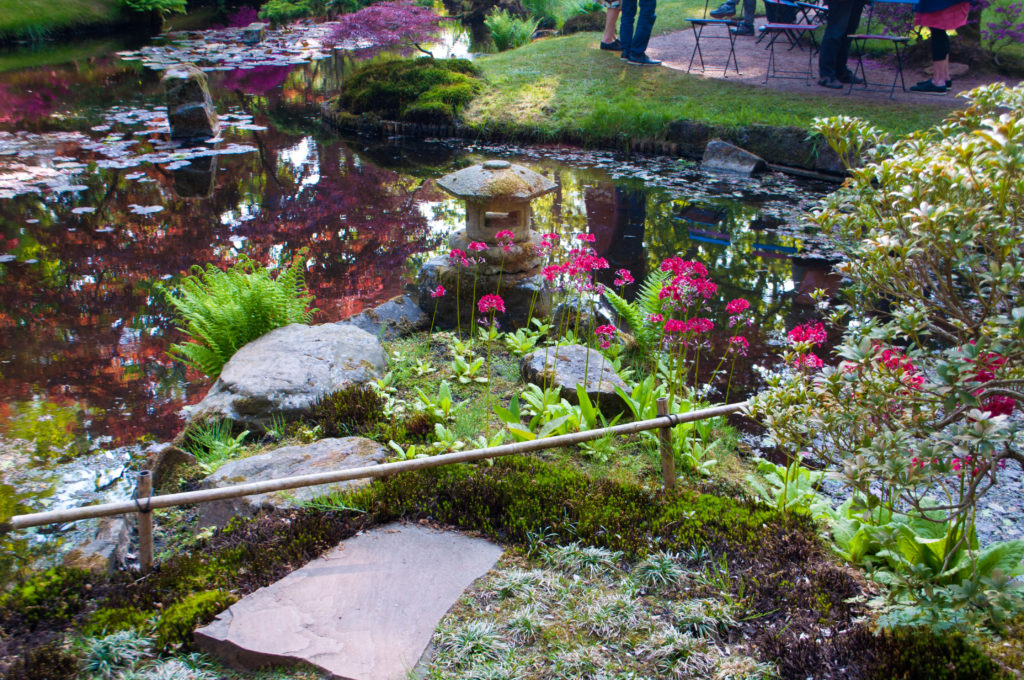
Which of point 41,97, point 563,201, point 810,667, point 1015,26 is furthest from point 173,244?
point 1015,26

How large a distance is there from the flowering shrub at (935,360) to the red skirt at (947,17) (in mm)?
10061

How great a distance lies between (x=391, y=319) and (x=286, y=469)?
8.71 ft

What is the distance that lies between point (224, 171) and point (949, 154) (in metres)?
10.5

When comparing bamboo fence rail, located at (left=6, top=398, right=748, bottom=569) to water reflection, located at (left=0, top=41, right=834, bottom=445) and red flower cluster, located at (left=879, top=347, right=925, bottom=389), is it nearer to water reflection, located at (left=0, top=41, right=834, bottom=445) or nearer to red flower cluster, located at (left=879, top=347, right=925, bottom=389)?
red flower cluster, located at (left=879, top=347, right=925, bottom=389)

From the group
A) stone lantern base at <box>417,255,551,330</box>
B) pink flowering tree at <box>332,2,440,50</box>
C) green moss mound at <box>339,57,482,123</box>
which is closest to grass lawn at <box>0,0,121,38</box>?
pink flowering tree at <box>332,2,440,50</box>

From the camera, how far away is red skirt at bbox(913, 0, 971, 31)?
1064 centimetres

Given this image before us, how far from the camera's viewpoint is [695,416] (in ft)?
12.3

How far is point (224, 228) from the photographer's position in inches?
338

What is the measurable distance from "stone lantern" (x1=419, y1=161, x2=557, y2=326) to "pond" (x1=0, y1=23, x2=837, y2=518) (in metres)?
1.01

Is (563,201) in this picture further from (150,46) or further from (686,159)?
(150,46)

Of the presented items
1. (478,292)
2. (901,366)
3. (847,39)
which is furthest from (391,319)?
(847,39)

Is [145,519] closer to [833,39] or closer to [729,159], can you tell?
[729,159]

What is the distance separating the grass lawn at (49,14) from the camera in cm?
2002

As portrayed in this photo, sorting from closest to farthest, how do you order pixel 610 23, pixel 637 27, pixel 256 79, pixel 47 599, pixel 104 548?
pixel 47 599 → pixel 104 548 → pixel 637 27 → pixel 610 23 → pixel 256 79
